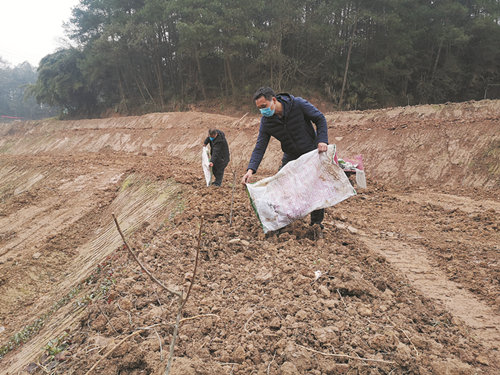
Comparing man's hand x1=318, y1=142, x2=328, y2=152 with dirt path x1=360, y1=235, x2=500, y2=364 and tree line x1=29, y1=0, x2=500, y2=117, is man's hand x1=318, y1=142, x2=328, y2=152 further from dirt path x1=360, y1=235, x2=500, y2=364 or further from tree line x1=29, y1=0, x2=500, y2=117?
tree line x1=29, y1=0, x2=500, y2=117

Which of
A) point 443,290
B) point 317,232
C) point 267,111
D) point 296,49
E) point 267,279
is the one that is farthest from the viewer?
point 296,49

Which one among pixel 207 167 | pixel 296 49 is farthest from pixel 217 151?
pixel 296 49

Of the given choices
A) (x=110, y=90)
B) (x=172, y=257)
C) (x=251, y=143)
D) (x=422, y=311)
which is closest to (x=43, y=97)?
(x=110, y=90)

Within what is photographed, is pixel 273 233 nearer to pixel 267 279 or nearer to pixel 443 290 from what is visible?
pixel 267 279

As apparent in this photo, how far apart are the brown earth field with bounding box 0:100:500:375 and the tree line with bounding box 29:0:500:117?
12.8 metres

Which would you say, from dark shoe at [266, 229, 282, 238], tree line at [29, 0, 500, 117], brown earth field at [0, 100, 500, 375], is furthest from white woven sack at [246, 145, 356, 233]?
tree line at [29, 0, 500, 117]

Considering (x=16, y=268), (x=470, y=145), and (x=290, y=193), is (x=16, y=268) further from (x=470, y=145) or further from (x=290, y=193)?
(x=470, y=145)

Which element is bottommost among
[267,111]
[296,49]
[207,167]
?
[207,167]

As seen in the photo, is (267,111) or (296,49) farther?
(296,49)

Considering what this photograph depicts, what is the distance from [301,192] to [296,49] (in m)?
19.9

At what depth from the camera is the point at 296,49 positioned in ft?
67.5

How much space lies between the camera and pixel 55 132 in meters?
20.1

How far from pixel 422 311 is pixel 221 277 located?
168 cm

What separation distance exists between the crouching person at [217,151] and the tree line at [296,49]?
14.0 meters
